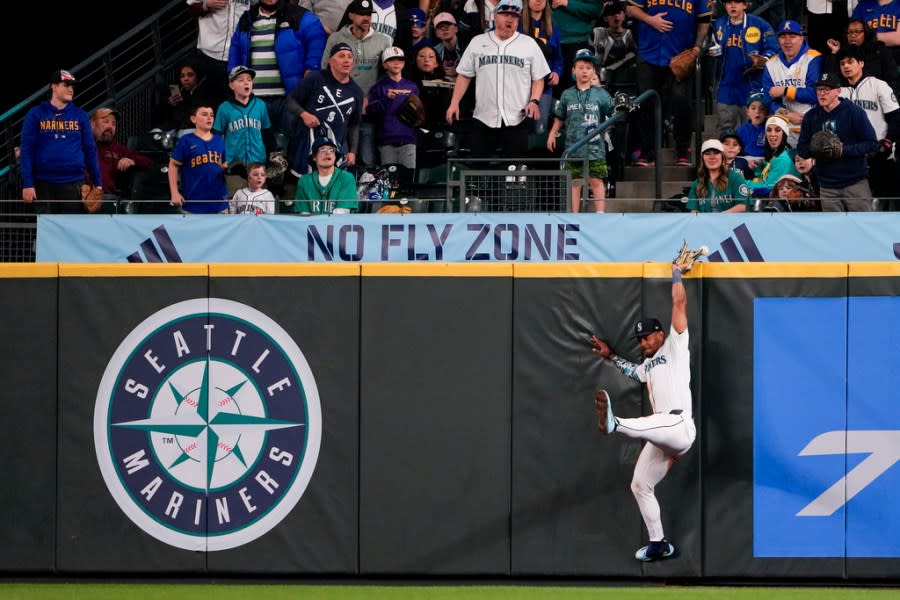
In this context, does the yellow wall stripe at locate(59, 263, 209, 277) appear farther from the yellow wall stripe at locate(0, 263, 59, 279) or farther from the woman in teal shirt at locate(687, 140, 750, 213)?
the woman in teal shirt at locate(687, 140, 750, 213)

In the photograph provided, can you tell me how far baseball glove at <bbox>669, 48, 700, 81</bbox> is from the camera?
15953mm

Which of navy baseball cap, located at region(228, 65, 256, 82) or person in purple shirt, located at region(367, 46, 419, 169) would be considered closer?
navy baseball cap, located at region(228, 65, 256, 82)

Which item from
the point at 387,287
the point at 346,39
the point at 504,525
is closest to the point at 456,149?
the point at 346,39

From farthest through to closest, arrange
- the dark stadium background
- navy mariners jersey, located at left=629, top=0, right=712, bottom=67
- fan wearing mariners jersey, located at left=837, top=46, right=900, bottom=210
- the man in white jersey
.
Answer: the dark stadium background < navy mariners jersey, located at left=629, top=0, right=712, bottom=67 < fan wearing mariners jersey, located at left=837, top=46, right=900, bottom=210 < the man in white jersey

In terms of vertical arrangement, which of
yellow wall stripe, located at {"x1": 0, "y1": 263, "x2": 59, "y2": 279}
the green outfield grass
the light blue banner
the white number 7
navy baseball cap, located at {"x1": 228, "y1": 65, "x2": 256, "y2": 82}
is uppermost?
navy baseball cap, located at {"x1": 228, "y1": 65, "x2": 256, "y2": 82}

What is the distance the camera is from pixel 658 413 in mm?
11742

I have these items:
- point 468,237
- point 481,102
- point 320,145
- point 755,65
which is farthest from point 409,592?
point 755,65

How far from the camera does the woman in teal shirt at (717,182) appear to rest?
13.4m

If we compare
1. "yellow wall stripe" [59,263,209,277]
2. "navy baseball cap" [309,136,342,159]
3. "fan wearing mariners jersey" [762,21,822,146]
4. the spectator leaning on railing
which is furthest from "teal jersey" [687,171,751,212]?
the spectator leaning on railing

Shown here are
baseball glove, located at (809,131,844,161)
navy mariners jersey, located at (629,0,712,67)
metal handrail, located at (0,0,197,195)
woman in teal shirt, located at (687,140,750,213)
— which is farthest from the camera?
metal handrail, located at (0,0,197,195)

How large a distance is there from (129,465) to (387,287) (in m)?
2.65

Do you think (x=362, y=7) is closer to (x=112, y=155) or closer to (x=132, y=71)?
(x=112, y=155)

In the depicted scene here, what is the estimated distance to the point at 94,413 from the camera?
40.7ft

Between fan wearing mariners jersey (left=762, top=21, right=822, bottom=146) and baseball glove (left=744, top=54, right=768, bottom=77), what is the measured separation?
19 cm
